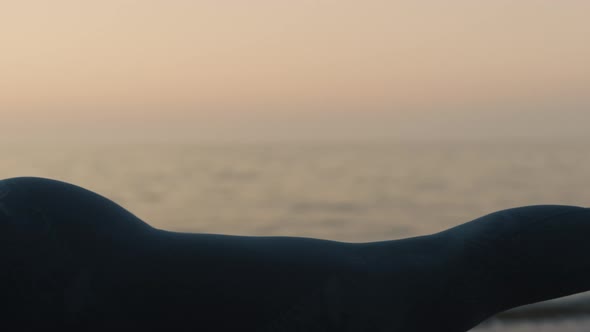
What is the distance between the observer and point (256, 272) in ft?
2.52

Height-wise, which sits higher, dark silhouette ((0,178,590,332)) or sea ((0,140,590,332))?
sea ((0,140,590,332))

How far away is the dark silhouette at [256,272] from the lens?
743mm

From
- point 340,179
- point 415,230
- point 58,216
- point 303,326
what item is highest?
point 340,179

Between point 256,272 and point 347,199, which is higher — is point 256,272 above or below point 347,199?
below

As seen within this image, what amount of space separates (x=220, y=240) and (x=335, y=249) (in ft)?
0.38

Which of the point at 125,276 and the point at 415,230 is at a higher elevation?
the point at 415,230

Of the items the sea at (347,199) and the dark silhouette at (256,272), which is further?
the sea at (347,199)

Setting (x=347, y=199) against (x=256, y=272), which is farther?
(x=347, y=199)

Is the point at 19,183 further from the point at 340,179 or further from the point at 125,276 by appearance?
the point at 340,179

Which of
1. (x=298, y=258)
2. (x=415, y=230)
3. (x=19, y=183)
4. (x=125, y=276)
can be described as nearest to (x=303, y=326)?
(x=298, y=258)

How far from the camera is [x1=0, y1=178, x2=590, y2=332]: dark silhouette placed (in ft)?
2.44

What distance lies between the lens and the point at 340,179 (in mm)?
28859

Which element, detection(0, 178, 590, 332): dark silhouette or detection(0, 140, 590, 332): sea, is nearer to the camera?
detection(0, 178, 590, 332): dark silhouette

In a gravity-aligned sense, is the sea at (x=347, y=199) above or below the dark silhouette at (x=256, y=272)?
above
